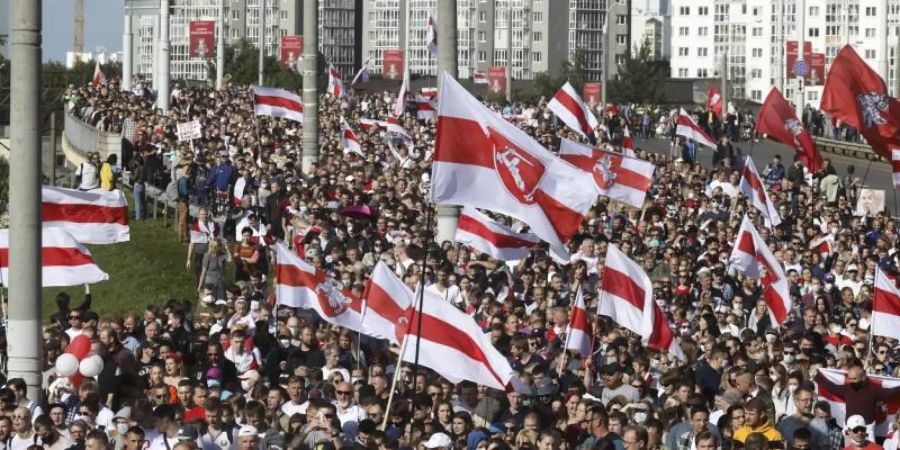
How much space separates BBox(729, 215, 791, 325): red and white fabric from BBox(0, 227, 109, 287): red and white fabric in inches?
245

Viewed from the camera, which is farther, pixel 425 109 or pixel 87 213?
pixel 425 109

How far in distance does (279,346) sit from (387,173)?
1599cm

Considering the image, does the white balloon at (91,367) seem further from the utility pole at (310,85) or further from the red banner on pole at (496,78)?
the red banner on pole at (496,78)

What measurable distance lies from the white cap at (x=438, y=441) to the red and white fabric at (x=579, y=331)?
3045mm

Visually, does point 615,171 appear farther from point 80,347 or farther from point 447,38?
point 80,347

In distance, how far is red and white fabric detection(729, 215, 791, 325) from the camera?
20953 mm

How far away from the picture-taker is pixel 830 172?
40219 mm

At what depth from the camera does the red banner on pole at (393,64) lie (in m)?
132

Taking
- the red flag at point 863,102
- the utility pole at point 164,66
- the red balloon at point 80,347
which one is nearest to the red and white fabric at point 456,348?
the red balloon at point 80,347

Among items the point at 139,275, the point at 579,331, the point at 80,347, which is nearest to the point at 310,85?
the point at 139,275

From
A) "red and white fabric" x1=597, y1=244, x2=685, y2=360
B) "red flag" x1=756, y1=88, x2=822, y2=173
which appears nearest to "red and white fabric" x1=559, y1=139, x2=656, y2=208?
"red and white fabric" x1=597, y1=244, x2=685, y2=360

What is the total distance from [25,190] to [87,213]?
4.71m

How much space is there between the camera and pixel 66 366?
1786 cm

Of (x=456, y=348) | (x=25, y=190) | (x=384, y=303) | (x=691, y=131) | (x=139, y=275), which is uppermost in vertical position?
(x=691, y=131)
